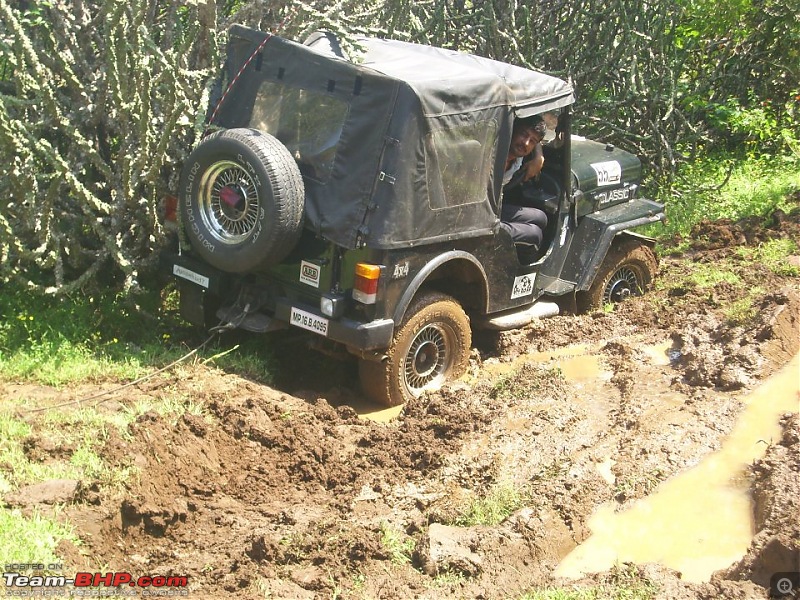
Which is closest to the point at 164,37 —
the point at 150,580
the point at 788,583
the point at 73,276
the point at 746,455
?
the point at 73,276

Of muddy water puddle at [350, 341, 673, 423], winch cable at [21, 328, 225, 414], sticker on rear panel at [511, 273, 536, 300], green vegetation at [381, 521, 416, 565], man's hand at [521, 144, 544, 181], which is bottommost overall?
muddy water puddle at [350, 341, 673, 423]

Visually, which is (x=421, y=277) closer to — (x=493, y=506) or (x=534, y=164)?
(x=534, y=164)

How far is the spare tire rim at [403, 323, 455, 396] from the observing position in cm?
665

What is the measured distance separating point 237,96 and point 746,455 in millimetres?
3944

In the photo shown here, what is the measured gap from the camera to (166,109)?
6.77 m

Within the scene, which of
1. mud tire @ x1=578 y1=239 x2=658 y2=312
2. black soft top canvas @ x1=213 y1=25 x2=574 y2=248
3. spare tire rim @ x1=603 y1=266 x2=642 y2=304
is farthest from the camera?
spare tire rim @ x1=603 y1=266 x2=642 y2=304

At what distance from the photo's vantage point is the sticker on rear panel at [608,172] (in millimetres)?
8062

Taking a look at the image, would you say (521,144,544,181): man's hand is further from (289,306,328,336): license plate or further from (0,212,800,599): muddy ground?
(289,306,328,336): license plate

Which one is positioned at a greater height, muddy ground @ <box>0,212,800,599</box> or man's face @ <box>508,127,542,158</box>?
man's face @ <box>508,127,542,158</box>

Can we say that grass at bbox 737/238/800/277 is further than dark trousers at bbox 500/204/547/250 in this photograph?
Yes

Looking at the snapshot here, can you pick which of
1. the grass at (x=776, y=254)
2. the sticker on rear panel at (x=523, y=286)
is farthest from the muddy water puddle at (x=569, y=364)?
the grass at (x=776, y=254)

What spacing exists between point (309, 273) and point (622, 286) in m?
3.45

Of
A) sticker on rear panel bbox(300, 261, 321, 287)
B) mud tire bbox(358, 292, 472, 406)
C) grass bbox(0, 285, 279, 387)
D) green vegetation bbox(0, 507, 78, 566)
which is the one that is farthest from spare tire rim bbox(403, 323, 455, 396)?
green vegetation bbox(0, 507, 78, 566)

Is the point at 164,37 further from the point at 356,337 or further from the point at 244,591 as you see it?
the point at 244,591
